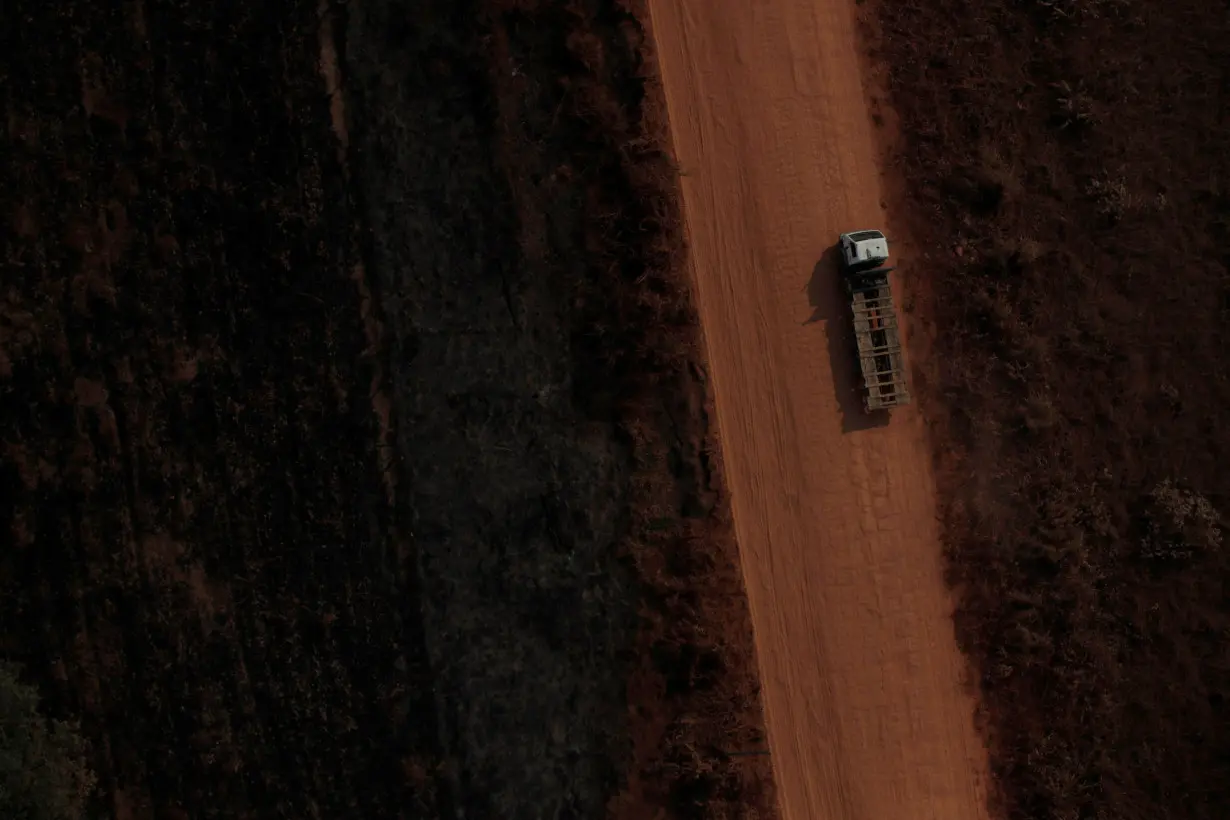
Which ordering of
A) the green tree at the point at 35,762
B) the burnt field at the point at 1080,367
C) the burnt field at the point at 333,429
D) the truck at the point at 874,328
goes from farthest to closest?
the burnt field at the point at 1080,367 < the truck at the point at 874,328 < the burnt field at the point at 333,429 < the green tree at the point at 35,762

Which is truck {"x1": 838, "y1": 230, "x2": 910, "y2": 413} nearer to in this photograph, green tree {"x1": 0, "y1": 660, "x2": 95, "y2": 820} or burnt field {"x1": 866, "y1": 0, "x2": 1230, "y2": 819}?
burnt field {"x1": 866, "y1": 0, "x2": 1230, "y2": 819}

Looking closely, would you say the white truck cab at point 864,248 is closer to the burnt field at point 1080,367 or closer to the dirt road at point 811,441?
the dirt road at point 811,441

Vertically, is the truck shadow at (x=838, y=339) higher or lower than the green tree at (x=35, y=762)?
higher

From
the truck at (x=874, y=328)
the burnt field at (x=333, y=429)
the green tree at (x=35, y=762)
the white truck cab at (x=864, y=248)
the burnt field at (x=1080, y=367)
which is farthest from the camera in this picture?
the burnt field at (x=1080, y=367)

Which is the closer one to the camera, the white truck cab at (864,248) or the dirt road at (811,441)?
the white truck cab at (864,248)

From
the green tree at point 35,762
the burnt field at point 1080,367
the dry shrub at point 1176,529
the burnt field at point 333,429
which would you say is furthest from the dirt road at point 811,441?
the green tree at point 35,762

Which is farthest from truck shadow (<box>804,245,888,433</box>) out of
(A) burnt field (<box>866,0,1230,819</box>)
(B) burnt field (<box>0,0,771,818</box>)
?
(B) burnt field (<box>0,0,771,818</box>)

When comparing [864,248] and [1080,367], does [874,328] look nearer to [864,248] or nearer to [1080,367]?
[864,248]
